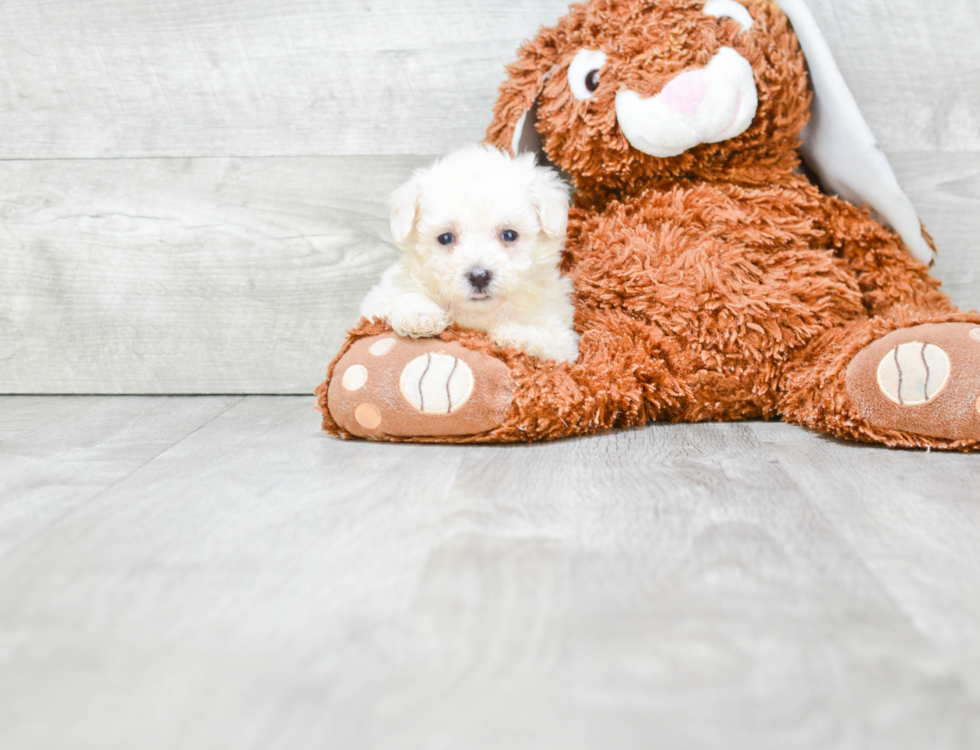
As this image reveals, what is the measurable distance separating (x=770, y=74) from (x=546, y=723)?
989 millimetres

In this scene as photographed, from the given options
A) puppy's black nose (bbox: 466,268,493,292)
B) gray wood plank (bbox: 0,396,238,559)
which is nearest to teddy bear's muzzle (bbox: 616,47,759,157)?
puppy's black nose (bbox: 466,268,493,292)

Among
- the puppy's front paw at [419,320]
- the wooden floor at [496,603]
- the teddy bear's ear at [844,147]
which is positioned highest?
the teddy bear's ear at [844,147]

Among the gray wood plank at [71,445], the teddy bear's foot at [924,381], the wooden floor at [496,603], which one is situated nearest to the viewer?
the wooden floor at [496,603]

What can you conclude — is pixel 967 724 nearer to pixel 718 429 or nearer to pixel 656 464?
pixel 656 464

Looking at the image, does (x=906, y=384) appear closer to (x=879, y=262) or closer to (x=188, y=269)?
(x=879, y=262)

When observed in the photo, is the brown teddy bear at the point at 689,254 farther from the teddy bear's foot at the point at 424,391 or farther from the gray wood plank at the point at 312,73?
the gray wood plank at the point at 312,73

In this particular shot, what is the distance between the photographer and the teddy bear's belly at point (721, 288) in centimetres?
113

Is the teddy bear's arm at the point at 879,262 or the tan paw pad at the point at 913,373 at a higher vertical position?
the teddy bear's arm at the point at 879,262

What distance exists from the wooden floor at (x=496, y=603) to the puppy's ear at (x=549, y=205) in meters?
0.32

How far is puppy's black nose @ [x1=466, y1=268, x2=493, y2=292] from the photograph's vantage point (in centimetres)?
101

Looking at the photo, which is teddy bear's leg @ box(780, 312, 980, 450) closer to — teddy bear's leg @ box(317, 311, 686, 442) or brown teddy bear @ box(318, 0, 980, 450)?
brown teddy bear @ box(318, 0, 980, 450)

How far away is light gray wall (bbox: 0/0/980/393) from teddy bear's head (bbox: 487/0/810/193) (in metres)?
0.18

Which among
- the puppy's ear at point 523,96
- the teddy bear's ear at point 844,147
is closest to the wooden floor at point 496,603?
the teddy bear's ear at point 844,147

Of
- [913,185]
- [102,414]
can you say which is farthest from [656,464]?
[102,414]
